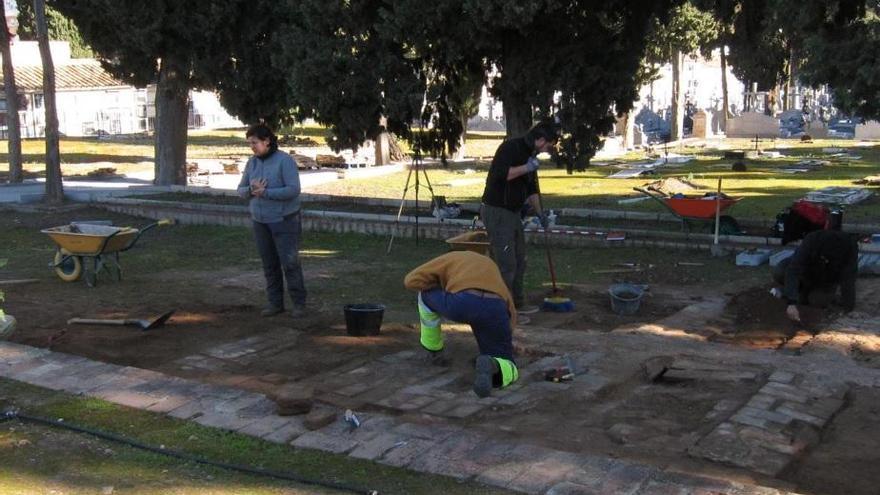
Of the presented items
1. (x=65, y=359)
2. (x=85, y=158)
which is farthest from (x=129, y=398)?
(x=85, y=158)

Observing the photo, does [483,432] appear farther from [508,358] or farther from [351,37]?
[351,37]

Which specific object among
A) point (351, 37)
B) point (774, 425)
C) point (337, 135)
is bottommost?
point (774, 425)

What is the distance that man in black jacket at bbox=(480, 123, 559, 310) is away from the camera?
26.3ft

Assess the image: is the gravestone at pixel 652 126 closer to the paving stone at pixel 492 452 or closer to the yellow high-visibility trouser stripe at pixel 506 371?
the yellow high-visibility trouser stripe at pixel 506 371

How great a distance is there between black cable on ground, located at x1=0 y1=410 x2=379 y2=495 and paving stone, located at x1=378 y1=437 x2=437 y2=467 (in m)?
0.37

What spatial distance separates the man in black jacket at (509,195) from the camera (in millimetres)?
8031

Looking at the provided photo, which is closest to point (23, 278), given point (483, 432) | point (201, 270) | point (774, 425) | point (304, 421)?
point (201, 270)

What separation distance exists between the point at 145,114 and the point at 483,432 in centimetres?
4686

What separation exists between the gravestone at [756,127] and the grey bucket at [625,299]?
37.3m

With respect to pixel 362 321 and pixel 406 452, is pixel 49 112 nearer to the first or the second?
pixel 362 321

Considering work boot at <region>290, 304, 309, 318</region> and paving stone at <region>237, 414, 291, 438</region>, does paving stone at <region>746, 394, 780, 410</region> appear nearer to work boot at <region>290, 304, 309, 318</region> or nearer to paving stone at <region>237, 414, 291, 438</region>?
paving stone at <region>237, 414, 291, 438</region>

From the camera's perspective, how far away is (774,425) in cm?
520

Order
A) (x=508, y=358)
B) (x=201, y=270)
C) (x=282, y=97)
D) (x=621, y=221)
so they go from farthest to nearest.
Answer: (x=282, y=97), (x=621, y=221), (x=201, y=270), (x=508, y=358)

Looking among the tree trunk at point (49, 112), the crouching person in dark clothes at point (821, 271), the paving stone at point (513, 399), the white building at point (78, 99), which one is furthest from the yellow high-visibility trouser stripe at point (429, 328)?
the white building at point (78, 99)
